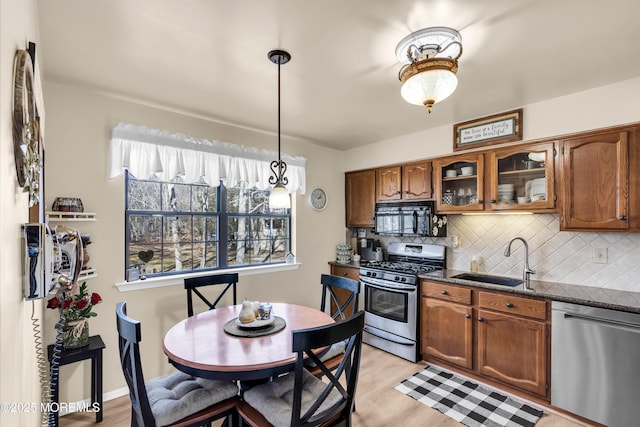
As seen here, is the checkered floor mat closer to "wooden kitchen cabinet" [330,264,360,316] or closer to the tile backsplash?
the tile backsplash

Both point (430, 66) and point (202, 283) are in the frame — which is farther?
point (202, 283)

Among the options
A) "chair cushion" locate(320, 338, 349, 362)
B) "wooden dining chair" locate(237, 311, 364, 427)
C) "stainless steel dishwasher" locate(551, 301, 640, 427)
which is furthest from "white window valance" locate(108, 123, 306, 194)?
"stainless steel dishwasher" locate(551, 301, 640, 427)

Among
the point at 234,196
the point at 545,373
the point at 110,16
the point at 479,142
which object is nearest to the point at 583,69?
the point at 479,142

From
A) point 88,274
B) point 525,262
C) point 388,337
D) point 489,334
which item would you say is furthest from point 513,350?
point 88,274

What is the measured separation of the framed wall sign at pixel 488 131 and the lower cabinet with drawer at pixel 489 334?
4.55 ft

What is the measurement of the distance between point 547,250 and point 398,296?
1467 mm

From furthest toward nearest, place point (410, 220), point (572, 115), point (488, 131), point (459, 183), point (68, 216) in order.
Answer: point (410, 220)
point (459, 183)
point (488, 131)
point (572, 115)
point (68, 216)

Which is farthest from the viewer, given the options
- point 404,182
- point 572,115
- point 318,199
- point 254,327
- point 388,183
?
point 318,199

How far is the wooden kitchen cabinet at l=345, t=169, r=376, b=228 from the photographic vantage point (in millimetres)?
4176

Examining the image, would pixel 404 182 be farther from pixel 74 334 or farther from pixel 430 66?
pixel 74 334

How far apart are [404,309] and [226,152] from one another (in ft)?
8.12

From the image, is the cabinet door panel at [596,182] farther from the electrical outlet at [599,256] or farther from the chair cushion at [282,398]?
the chair cushion at [282,398]

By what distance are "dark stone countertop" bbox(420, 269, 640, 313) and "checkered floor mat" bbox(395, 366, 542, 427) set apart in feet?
2.91

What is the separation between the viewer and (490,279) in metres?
3.21
